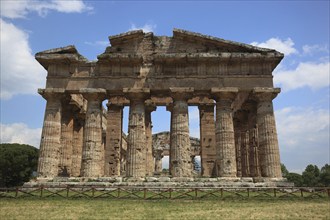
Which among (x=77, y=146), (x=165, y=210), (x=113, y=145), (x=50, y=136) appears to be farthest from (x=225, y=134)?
(x=77, y=146)

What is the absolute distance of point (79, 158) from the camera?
28.7 metres

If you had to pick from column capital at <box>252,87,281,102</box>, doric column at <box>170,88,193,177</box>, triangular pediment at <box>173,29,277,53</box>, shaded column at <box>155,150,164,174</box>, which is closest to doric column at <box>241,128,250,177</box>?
column capital at <box>252,87,281,102</box>

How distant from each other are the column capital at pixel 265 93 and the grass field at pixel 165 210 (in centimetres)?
925

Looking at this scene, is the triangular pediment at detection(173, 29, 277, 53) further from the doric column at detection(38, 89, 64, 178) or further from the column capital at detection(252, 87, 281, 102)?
the doric column at detection(38, 89, 64, 178)

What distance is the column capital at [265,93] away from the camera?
23.2 m

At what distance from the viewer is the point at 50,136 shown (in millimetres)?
23406

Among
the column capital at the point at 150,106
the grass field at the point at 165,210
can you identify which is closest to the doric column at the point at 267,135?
the grass field at the point at 165,210

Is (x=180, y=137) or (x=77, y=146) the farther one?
(x=77, y=146)

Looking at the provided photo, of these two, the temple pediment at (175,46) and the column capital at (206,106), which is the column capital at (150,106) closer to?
the column capital at (206,106)

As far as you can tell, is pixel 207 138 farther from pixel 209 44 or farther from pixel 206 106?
pixel 209 44

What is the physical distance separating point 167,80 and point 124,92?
3401mm

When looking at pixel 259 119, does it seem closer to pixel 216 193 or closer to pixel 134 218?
pixel 216 193

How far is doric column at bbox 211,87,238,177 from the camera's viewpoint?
2256 centimetres

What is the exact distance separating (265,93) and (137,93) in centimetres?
958
